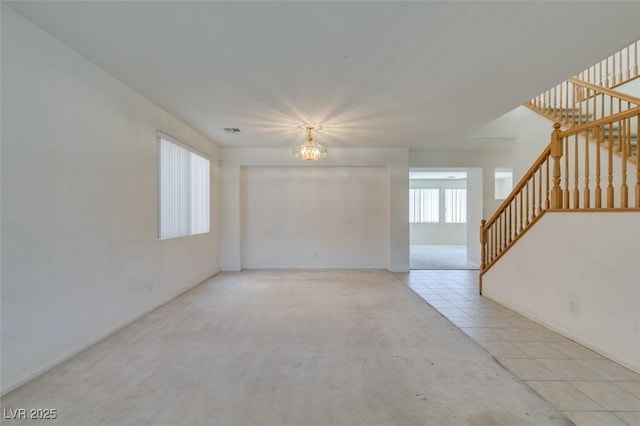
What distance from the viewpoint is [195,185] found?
4.78 m

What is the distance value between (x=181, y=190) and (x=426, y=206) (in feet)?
31.3

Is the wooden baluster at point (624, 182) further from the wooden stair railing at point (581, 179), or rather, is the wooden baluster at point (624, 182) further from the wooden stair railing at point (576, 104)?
the wooden stair railing at point (576, 104)

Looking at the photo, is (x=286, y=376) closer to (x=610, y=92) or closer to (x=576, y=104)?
(x=610, y=92)

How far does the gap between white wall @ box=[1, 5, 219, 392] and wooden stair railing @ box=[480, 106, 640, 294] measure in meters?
4.52

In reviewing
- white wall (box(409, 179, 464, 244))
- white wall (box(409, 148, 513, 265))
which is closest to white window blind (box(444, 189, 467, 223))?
white wall (box(409, 179, 464, 244))

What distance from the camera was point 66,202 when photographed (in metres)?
2.31

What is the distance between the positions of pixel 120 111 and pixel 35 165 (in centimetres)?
115

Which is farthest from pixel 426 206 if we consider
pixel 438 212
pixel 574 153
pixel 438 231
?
pixel 574 153

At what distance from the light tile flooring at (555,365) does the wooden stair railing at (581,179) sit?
1007 millimetres

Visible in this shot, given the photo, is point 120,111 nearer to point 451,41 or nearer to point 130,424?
point 130,424

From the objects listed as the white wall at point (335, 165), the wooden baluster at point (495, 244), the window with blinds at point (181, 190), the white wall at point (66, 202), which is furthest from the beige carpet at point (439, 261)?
the white wall at point (66, 202)

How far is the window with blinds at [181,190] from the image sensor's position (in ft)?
12.4

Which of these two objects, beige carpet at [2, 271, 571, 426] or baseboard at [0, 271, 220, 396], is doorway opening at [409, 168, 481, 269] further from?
baseboard at [0, 271, 220, 396]

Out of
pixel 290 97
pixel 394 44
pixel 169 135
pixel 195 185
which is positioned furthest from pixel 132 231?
pixel 394 44
